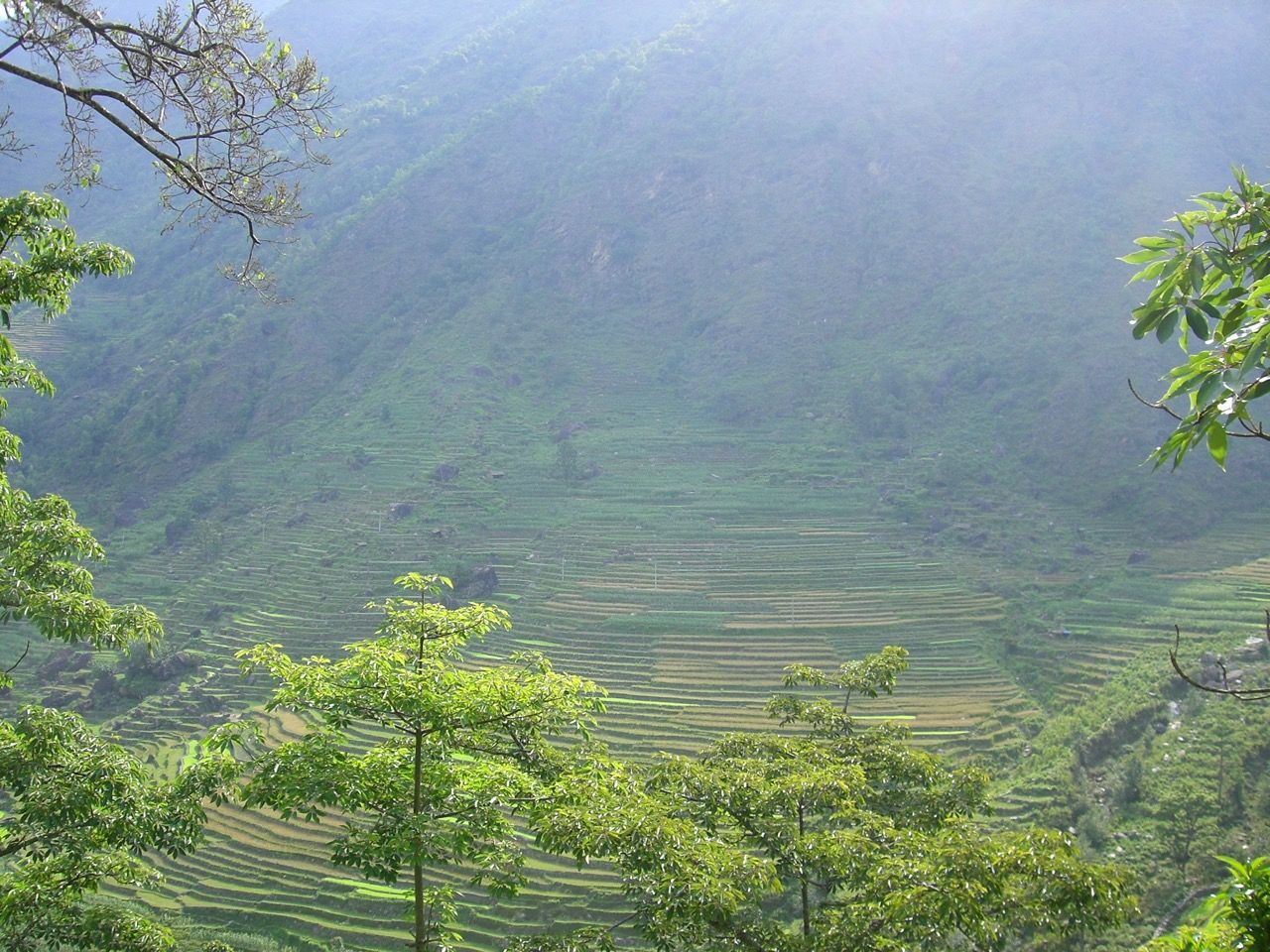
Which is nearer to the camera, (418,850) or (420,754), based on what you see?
(418,850)

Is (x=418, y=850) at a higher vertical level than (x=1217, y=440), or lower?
lower

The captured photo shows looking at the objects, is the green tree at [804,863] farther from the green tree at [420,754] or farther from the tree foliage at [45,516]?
the tree foliage at [45,516]

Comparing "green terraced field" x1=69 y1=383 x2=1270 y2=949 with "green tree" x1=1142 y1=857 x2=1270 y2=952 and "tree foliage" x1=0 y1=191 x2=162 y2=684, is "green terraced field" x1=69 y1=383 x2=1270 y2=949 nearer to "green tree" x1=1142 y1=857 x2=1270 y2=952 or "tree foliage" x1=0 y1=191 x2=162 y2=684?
"tree foliage" x1=0 y1=191 x2=162 y2=684

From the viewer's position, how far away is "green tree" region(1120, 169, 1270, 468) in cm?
236

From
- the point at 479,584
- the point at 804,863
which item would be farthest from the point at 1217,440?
the point at 479,584

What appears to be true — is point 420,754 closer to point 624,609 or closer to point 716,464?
point 624,609

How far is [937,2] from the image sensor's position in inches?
3250

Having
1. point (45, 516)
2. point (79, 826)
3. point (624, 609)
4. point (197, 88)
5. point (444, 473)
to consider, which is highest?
point (444, 473)

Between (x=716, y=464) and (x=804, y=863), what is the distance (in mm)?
40954

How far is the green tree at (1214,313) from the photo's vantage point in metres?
2.36

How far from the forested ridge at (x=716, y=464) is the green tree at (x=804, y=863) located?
48mm

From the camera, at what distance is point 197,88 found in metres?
5.32

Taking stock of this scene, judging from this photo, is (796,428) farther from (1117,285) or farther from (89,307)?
(89,307)

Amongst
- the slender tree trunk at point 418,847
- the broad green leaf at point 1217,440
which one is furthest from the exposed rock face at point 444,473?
the broad green leaf at point 1217,440
